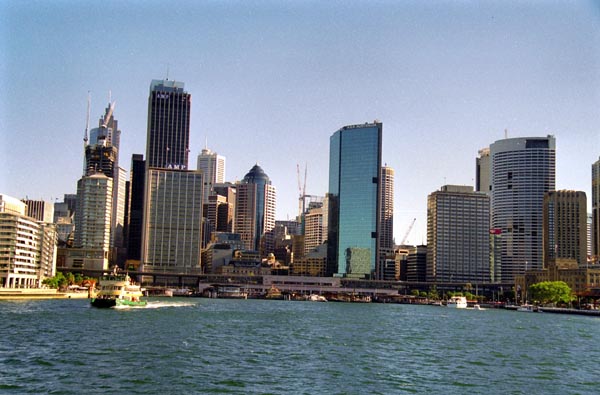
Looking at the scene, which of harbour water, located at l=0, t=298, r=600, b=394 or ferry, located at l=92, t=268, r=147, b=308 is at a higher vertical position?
ferry, located at l=92, t=268, r=147, b=308

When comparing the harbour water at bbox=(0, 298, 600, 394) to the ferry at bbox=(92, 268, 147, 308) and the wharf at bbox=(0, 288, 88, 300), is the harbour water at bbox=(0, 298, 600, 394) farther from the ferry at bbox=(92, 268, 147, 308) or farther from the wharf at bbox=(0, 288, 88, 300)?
the wharf at bbox=(0, 288, 88, 300)

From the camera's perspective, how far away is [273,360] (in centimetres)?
6231

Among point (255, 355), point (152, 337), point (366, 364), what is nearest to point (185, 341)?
point (152, 337)

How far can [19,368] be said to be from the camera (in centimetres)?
5294

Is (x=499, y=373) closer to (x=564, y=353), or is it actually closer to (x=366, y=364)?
(x=366, y=364)

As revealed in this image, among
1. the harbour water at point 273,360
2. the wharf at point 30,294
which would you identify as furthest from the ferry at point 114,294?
the wharf at point 30,294

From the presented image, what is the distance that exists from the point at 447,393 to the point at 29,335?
4529 centimetres

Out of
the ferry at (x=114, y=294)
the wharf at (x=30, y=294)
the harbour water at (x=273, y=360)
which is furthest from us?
the wharf at (x=30, y=294)

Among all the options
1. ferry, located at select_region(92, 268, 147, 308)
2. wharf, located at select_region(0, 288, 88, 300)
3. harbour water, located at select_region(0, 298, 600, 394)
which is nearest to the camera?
harbour water, located at select_region(0, 298, 600, 394)

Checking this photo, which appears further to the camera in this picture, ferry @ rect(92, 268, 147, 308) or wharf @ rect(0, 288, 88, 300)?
wharf @ rect(0, 288, 88, 300)

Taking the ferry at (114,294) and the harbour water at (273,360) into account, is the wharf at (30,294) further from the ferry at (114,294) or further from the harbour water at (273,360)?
the harbour water at (273,360)

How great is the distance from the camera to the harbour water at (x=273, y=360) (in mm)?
49719

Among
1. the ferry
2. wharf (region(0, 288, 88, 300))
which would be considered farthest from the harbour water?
wharf (region(0, 288, 88, 300))

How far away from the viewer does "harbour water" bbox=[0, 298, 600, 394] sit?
163ft
